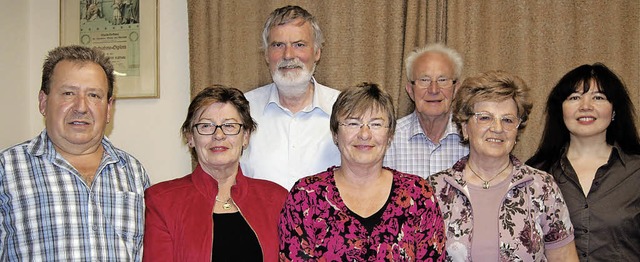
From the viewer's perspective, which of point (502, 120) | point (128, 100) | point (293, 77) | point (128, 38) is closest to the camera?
point (502, 120)

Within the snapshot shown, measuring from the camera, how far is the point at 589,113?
102 inches

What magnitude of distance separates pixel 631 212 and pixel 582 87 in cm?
59

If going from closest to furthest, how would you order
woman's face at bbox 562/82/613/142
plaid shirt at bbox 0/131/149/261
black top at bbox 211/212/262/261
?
plaid shirt at bbox 0/131/149/261 → black top at bbox 211/212/262/261 → woman's face at bbox 562/82/613/142

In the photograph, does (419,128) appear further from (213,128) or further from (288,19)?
(213,128)

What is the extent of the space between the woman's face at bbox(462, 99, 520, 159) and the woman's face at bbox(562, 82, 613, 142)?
1.55 ft

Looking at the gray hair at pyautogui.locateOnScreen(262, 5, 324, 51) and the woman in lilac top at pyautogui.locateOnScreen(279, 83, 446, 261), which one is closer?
the woman in lilac top at pyautogui.locateOnScreen(279, 83, 446, 261)

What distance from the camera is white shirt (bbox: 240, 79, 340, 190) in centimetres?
289

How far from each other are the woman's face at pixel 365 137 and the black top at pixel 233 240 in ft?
1.60

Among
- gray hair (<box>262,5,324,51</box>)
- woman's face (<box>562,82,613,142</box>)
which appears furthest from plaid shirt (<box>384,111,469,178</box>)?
gray hair (<box>262,5,324,51</box>)

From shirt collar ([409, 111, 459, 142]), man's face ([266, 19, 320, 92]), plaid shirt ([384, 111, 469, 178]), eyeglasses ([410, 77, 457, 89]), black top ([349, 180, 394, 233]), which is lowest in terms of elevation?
black top ([349, 180, 394, 233])

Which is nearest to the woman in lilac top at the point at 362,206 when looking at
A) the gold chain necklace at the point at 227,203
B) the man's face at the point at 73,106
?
the gold chain necklace at the point at 227,203

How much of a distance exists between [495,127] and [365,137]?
536 millimetres

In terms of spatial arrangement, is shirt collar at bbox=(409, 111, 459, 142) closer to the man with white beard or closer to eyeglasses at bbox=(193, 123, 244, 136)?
the man with white beard

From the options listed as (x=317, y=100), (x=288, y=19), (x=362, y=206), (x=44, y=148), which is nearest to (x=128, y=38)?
(x=288, y=19)
